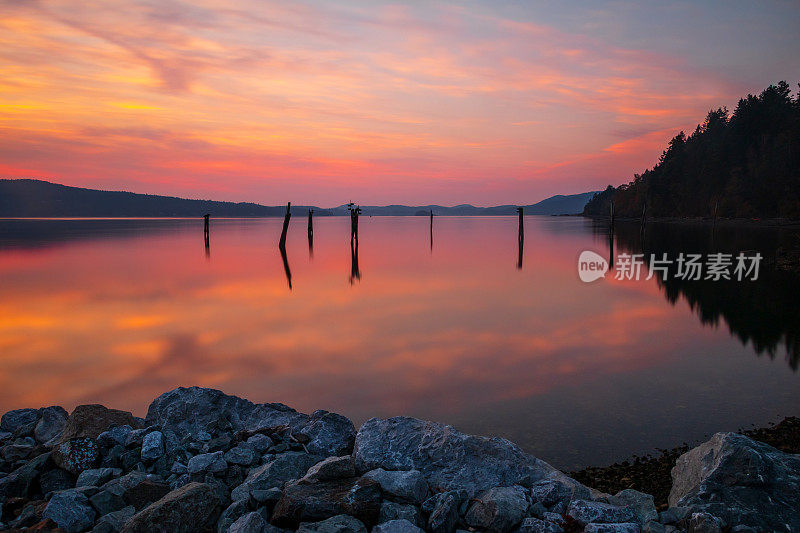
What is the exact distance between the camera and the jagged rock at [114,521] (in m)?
5.42

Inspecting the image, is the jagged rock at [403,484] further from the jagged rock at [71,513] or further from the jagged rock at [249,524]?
the jagged rock at [71,513]

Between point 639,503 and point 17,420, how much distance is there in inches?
422

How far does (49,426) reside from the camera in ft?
28.3

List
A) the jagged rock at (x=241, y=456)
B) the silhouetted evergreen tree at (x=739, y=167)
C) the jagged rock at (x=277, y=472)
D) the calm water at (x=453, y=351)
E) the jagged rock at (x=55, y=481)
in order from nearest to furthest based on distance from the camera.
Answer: the jagged rock at (x=277, y=472), the jagged rock at (x=55, y=481), the jagged rock at (x=241, y=456), the calm water at (x=453, y=351), the silhouetted evergreen tree at (x=739, y=167)

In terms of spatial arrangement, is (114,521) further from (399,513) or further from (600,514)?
(600,514)

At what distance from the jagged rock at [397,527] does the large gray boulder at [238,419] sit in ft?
8.04

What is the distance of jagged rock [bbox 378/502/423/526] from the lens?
5371 millimetres

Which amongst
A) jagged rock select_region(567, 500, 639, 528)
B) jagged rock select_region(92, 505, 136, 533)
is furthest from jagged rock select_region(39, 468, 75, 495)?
jagged rock select_region(567, 500, 639, 528)

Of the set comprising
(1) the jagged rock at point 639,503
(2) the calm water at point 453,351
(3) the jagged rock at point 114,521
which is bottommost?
(2) the calm water at point 453,351

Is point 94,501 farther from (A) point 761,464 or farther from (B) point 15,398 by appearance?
(B) point 15,398

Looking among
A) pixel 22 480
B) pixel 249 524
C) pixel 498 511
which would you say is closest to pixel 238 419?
pixel 22 480

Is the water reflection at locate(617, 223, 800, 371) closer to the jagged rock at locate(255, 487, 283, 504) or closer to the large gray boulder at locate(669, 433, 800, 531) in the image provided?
the large gray boulder at locate(669, 433, 800, 531)

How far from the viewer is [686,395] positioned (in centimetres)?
1115

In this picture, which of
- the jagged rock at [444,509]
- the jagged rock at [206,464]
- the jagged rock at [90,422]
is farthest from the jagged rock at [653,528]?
the jagged rock at [90,422]
